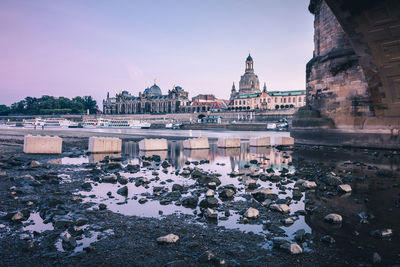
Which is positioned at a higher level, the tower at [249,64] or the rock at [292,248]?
the tower at [249,64]

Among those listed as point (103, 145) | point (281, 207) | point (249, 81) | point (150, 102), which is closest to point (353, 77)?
point (281, 207)

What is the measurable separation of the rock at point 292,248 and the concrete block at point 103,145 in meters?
11.2

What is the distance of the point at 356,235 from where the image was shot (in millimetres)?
3184

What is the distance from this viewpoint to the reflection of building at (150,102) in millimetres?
135250

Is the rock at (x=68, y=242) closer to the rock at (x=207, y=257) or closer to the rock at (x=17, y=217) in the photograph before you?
the rock at (x=17, y=217)

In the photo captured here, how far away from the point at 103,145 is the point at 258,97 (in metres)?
111

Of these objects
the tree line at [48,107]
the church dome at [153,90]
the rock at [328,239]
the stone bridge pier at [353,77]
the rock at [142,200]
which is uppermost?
the church dome at [153,90]

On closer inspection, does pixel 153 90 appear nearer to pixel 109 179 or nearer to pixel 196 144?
pixel 196 144

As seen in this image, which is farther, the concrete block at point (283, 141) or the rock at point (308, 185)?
the concrete block at point (283, 141)

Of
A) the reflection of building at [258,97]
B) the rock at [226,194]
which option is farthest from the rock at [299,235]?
the reflection of building at [258,97]

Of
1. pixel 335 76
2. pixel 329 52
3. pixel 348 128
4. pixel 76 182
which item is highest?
pixel 329 52

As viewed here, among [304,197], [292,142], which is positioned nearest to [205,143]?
[292,142]

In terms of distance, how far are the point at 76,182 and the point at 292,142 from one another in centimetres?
1435

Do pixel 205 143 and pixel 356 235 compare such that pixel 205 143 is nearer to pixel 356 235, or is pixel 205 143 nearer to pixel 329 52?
pixel 329 52
